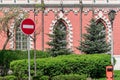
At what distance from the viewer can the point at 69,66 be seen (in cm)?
2470

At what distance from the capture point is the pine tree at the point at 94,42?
34125 mm

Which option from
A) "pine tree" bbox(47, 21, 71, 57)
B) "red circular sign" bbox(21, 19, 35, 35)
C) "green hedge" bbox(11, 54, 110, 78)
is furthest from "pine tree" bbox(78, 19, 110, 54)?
"red circular sign" bbox(21, 19, 35, 35)

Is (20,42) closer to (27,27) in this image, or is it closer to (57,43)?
(57,43)

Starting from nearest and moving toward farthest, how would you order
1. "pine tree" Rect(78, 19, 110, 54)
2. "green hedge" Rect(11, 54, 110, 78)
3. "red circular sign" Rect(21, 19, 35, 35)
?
1. "red circular sign" Rect(21, 19, 35, 35)
2. "green hedge" Rect(11, 54, 110, 78)
3. "pine tree" Rect(78, 19, 110, 54)

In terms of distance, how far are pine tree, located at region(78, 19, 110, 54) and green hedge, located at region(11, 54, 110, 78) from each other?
26.9 feet

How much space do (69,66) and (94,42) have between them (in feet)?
33.1

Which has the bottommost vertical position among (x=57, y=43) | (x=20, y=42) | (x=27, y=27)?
(x=20, y=42)

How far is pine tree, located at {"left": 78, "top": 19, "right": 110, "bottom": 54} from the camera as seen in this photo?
34.1m

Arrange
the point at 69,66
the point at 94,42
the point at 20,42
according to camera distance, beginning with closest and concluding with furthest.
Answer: the point at 69,66 → the point at 94,42 → the point at 20,42

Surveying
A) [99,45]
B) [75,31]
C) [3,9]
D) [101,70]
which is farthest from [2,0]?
[101,70]

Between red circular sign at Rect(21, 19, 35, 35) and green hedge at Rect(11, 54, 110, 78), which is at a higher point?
red circular sign at Rect(21, 19, 35, 35)

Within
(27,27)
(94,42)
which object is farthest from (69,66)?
(94,42)

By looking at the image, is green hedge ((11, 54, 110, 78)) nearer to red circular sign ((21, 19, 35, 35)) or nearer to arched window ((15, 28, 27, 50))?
red circular sign ((21, 19, 35, 35))

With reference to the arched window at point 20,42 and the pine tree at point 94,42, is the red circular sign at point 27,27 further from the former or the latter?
the arched window at point 20,42
